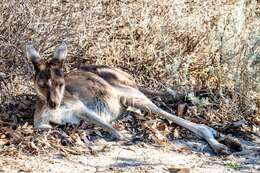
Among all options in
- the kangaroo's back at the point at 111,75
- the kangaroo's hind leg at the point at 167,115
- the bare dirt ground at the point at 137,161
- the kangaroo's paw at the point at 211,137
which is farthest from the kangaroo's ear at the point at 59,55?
the kangaroo's paw at the point at 211,137

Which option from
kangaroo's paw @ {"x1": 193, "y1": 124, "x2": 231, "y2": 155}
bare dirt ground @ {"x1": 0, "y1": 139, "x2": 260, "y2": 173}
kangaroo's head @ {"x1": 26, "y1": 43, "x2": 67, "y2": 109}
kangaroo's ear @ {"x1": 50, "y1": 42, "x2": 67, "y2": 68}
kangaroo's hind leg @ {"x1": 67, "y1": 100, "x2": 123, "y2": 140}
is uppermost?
kangaroo's ear @ {"x1": 50, "y1": 42, "x2": 67, "y2": 68}

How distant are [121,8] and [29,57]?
6.50 feet

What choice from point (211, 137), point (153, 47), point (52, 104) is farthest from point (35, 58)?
point (153, 47)

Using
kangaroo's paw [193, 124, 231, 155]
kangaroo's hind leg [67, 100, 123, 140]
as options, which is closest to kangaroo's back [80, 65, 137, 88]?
kangaroo's hind leg [67, 100, 123, 140]

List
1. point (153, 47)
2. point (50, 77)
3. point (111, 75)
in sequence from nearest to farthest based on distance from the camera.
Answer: point (50, 77) → point (111, 75) → point (153, 47)

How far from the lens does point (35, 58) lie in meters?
6.66

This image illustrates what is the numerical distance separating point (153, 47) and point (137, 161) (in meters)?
2.90

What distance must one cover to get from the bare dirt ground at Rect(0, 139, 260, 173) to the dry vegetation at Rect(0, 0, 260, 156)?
422mm

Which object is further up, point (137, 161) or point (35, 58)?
point (35, 58)

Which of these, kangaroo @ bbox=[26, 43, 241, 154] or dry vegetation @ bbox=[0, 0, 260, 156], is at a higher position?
dry vegetation @ bbox=[0, 0, 260, 156]

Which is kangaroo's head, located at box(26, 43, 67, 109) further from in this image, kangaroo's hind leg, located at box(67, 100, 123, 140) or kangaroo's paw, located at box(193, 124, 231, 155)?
kangaroo's paw, located at box(193, 124, 231, 155)

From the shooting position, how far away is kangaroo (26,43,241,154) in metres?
6.55

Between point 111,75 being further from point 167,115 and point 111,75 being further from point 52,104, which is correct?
point 52,104

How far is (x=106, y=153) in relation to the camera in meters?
5.90
